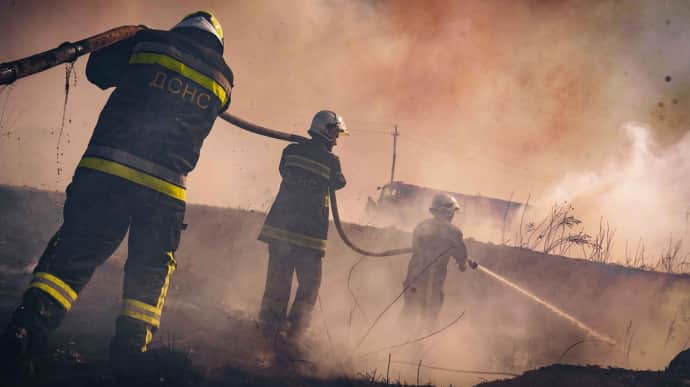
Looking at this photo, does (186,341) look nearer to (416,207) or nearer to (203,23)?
(203,23)

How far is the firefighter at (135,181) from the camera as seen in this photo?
2.54 metres

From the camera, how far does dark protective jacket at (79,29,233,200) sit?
2.73m

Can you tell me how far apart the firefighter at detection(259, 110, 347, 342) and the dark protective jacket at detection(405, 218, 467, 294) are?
1.76 meters

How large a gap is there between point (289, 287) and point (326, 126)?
5.56ft

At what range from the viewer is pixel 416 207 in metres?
19.4

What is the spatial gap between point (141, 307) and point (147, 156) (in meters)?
0.86

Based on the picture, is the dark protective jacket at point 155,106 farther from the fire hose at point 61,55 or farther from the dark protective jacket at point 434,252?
the dark protective jacket at point 434,252

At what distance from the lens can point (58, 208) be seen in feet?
25.7

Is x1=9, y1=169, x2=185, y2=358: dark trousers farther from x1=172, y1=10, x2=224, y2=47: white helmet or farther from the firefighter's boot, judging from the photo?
x1=172, y1=10, x2=224, y2=47: white helmet

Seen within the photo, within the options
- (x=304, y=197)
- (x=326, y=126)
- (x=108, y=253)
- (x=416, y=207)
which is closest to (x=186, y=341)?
(x=108, y=253)

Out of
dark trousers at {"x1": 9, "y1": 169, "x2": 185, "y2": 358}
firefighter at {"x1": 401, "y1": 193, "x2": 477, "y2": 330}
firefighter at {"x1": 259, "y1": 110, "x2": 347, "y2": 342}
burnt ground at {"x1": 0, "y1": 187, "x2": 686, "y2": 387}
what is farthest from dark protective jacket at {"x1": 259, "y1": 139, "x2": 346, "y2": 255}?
dark trousers at {"x1": 9, "y1": 169, "x2": 185, "y2": 358}

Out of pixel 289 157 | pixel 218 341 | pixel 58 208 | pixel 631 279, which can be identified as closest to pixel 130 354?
pixel 218 341

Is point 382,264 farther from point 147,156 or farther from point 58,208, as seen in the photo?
point 147,156

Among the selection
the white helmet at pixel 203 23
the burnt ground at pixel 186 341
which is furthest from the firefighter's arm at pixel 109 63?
the burnt ground at pixel 186 341
